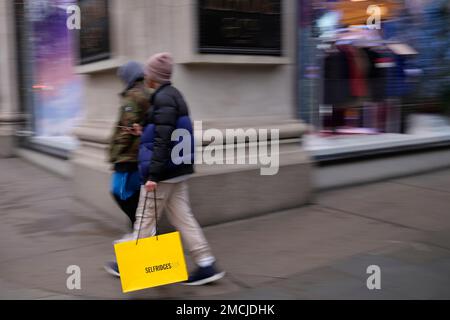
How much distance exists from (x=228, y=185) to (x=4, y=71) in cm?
705

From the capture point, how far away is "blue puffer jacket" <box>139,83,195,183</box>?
3.60 m

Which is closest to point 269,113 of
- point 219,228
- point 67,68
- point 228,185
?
point 228,185

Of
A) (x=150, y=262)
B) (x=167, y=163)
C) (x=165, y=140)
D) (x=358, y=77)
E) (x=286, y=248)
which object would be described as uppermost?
(x=358, y=77)

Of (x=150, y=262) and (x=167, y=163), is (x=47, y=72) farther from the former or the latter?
(x=150, y=262)

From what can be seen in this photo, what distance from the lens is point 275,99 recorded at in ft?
19.4

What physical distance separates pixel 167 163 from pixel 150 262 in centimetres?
70

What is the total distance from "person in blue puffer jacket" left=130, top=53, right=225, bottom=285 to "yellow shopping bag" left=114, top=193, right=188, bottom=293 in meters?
0.24

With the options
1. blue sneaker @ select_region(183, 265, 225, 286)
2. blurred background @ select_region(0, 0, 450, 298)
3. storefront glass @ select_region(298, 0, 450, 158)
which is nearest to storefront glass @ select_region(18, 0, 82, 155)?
blurred background @ select_region(0, 0, 450, 298)

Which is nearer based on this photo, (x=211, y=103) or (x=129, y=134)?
(x=129, y=134)

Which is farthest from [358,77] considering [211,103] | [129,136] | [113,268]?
[113,268]

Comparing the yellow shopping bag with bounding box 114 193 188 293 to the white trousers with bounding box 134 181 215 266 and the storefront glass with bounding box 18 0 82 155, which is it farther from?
the storefront glass with bounding box 18 0 82 155

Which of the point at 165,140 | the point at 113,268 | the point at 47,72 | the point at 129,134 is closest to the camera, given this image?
the point at 165,140

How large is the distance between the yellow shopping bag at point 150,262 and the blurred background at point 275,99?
16.7 inches

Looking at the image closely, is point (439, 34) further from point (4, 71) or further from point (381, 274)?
point (4, 71)
